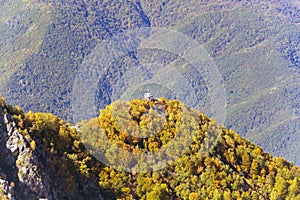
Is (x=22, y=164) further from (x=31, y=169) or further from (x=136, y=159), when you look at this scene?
(x=136, y=159)

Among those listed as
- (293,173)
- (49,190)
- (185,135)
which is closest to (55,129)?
(49,190)

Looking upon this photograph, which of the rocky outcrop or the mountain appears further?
the mountain

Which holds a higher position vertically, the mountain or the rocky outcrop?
the mountain

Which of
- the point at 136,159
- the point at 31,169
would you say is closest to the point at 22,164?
the point at 31,169

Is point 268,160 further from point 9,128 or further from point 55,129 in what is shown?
point 9,128

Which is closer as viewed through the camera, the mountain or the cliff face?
the cliff face

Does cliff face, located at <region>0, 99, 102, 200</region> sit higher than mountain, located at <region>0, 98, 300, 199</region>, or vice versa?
mountain, located at <region>0, 98, 300, 199</region>
